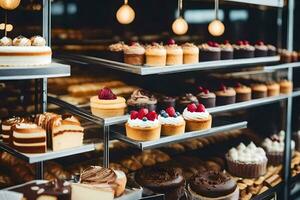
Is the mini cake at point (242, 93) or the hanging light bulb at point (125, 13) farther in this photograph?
the mini cake at point (242, 93)

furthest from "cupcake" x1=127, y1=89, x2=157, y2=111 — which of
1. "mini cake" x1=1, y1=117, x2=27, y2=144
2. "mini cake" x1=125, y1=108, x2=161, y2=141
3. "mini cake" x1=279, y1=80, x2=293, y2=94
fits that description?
"mini cake" x1=279, y1=80, x2=293, y2=94

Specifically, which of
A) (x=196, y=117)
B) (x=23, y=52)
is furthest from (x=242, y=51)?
(x=23, y=52)

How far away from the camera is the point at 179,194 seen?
3963 millimetres

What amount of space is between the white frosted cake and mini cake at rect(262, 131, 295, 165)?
3215 millimetres

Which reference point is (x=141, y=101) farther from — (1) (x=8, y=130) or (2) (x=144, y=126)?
(1) (x=8, y=130)

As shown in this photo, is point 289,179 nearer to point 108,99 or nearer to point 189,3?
point 189,3

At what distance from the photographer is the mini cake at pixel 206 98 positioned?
434 cm

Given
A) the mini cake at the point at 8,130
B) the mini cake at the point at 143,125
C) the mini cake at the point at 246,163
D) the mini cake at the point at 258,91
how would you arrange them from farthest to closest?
1. the mini cake at the point at 258,91
2. the mini cake at the point at 246,163
3. the mini cake at the point at 143,125
4. the mini cake at the point at 8,130

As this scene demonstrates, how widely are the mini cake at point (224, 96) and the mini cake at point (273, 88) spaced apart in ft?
2.18

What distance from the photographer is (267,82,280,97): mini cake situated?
16.5ft

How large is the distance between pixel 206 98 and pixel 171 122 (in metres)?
0.68

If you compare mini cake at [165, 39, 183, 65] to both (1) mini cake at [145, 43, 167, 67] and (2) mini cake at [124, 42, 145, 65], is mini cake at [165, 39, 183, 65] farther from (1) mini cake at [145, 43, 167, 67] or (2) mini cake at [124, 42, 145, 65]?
(2) mini cake at [124, 42, 145, 65]

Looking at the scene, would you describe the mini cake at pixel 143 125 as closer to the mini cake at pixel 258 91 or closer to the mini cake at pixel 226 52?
the mini cake at pixel 226 52

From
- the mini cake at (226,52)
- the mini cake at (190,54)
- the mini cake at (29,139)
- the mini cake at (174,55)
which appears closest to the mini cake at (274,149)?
the mini cake at (226,52)
